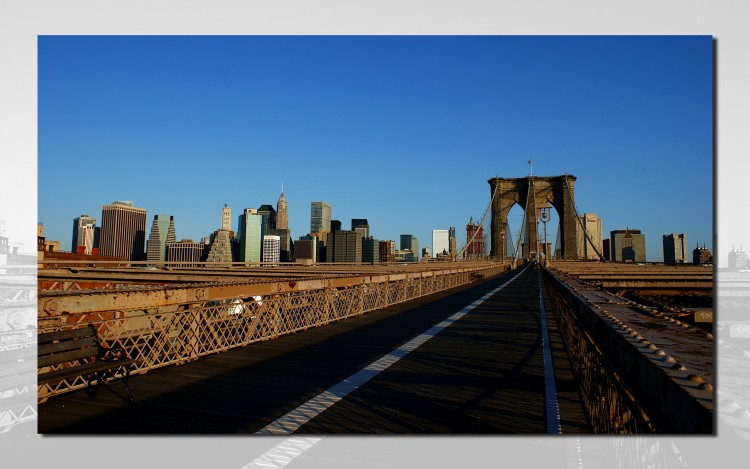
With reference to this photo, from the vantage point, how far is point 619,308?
4266mm

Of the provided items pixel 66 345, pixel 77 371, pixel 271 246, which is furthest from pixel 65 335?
pixel 271 246

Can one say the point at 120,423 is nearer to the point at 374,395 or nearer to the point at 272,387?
the point at 272,387

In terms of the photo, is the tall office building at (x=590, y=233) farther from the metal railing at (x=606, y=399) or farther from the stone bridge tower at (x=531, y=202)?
the metal railing at (x=606, y=399)

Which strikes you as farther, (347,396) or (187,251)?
(187,251)

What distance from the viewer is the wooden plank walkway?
4.82m

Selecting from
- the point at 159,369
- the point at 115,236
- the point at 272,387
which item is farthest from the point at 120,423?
the point at 115,236

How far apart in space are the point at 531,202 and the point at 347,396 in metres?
100

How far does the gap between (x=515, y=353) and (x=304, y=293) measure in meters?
5.74

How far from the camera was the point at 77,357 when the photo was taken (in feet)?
18.0

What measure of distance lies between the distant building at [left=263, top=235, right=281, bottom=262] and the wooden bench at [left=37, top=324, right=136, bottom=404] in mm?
95929

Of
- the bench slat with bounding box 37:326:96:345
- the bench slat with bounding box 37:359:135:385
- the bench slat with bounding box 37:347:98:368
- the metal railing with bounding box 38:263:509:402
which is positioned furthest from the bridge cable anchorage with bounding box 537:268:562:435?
the bench slat with bounding box 37:326:96:345

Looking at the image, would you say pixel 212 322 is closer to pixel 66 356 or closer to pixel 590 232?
pixel 66 356

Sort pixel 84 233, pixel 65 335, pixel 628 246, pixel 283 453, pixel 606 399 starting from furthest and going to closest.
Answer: pixel 628 246
pixel 84 233
pixel 65 335
pixel 283 453
pixel 606 399

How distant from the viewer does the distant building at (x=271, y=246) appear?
102787 millimetres
